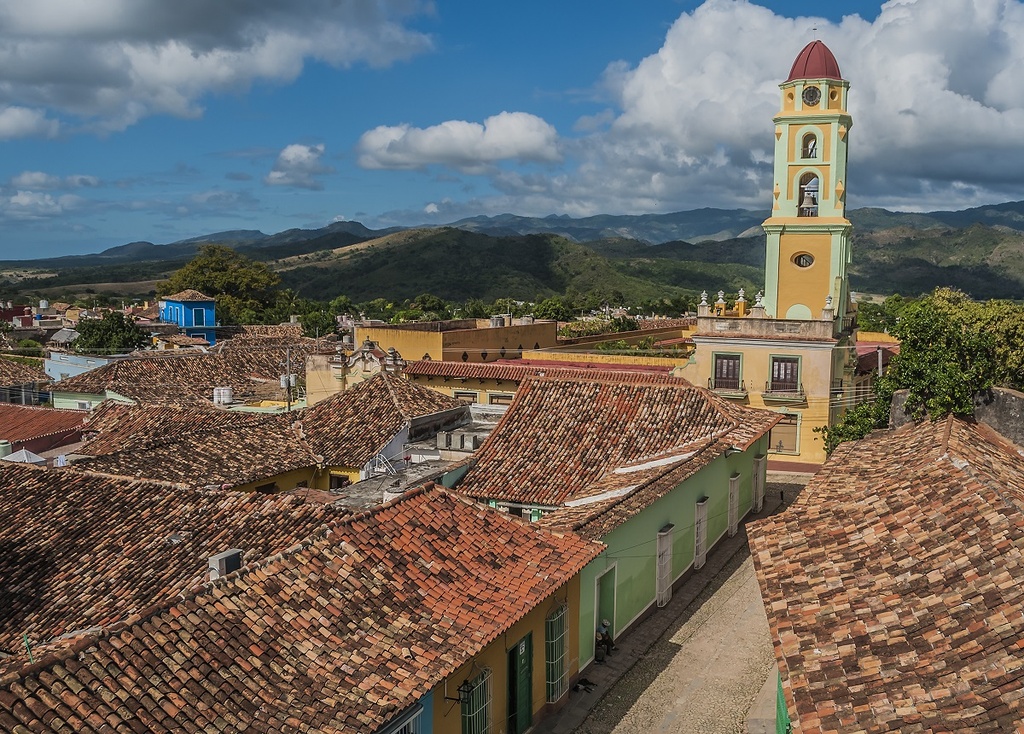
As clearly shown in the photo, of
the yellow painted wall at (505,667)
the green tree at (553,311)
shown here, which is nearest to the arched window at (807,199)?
the yellow painted wall at (505,667)

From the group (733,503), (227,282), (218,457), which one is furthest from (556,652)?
(227,282)

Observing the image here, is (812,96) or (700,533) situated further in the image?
(812,96)

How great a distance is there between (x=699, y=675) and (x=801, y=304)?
19896 mm

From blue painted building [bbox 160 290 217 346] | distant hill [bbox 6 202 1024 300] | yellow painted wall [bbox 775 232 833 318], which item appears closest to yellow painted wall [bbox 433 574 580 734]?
yellow painted wall [bbox 775 232 833 318]

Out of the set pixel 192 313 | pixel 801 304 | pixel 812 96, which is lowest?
pixel 192 313

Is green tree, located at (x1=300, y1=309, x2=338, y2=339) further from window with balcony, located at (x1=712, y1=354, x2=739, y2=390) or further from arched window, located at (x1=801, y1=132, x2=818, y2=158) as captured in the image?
→ arched window, located at (x1=801, y1=132, x2=818, y2=158)

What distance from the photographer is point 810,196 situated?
3067 centimetres

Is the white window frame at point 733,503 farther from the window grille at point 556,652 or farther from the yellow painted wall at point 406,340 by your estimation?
the yellow painted wall at point 406,340

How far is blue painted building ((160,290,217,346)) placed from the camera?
60969mm

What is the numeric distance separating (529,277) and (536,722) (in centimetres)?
11719

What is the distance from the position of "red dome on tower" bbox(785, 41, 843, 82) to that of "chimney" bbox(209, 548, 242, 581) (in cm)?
2602

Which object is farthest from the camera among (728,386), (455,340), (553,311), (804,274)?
(553,311)

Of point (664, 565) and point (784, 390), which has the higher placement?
point (784, 390)

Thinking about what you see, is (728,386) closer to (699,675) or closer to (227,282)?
(699,675)
